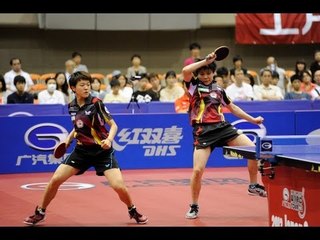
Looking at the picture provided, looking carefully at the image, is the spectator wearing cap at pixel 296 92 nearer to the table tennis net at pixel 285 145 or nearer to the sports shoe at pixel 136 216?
the sports shoe at pixel 136 216

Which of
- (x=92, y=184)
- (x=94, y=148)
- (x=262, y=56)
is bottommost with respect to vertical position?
(x=92, y=184)

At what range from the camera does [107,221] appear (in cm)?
770

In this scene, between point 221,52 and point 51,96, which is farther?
point 51,96

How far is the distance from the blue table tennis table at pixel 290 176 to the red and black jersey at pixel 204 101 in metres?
1.29

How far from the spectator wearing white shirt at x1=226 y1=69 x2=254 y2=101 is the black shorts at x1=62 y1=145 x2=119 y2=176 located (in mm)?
7267

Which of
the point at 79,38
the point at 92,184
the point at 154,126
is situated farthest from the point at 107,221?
the point at 79,38

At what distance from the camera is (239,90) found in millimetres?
14523

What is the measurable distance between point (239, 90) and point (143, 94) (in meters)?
1.97

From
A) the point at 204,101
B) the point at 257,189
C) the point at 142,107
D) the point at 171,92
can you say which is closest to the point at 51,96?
the point at 142,107

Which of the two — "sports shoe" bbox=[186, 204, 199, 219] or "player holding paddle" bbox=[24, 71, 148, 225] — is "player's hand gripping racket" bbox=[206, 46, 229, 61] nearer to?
"player holding paddle" bbox=[24, 71, 148, 225]

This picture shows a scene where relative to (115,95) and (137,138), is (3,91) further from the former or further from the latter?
(137,138)

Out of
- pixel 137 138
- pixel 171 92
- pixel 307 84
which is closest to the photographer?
pixel 137 138
